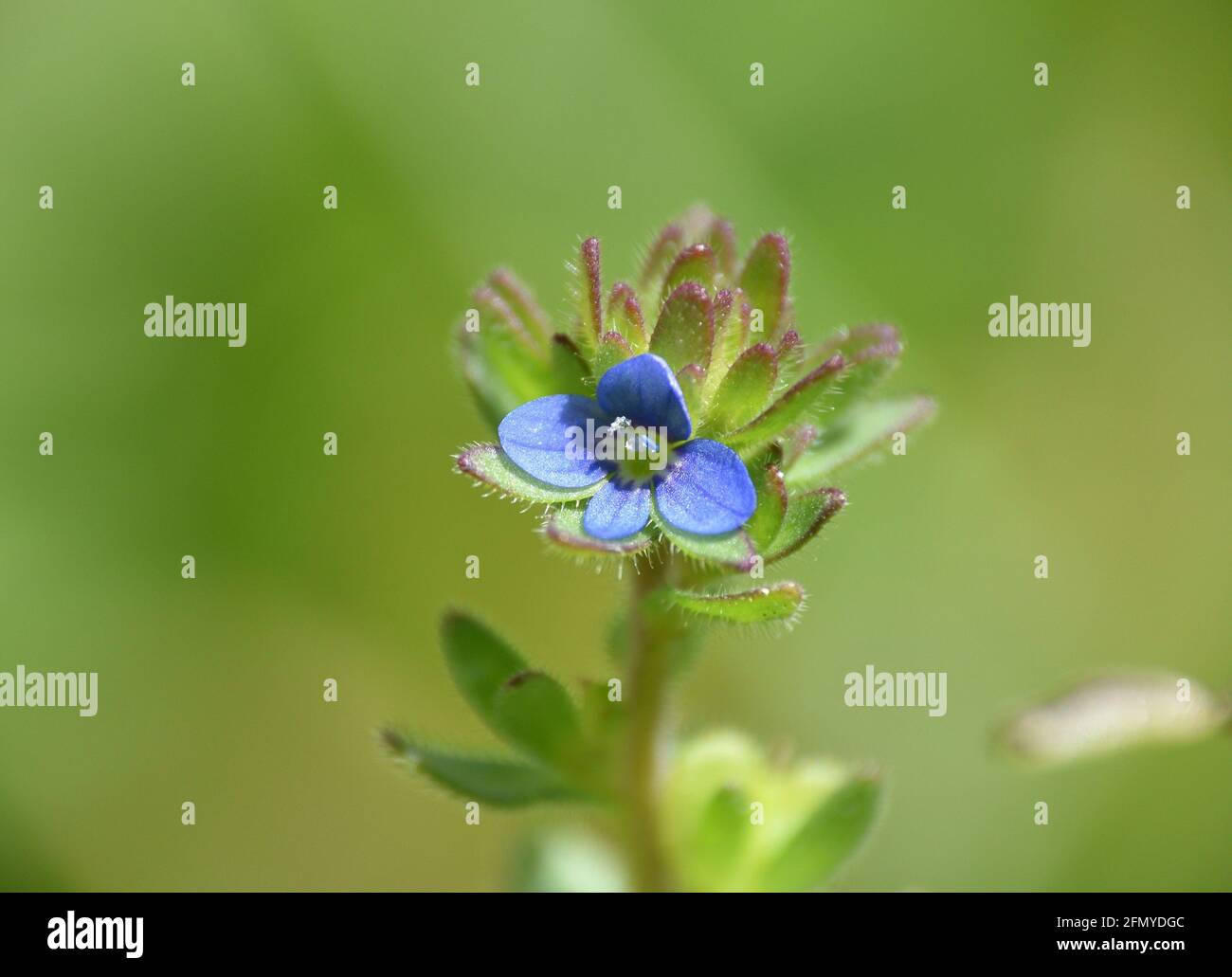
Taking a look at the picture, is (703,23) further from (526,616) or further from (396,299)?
(526,616)

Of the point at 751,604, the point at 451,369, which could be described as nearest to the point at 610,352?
the point at 751,604

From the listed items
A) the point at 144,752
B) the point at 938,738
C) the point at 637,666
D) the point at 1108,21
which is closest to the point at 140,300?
the point at 144,752

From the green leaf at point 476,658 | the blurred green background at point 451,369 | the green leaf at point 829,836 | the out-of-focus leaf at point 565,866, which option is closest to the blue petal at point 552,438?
the green leaf at point 476,658

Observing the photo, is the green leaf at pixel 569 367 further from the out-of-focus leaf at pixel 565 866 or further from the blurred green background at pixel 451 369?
the blurred green background at pixel 451 369

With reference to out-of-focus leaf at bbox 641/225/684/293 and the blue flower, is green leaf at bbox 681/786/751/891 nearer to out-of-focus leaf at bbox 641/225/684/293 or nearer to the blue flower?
the blue flower

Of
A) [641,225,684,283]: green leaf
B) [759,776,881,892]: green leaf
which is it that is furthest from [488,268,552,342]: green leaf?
[759,776,881,892]: green leaf
